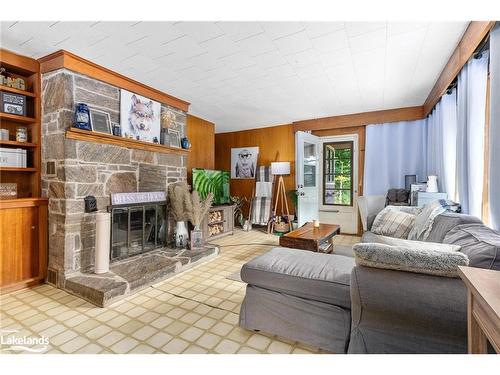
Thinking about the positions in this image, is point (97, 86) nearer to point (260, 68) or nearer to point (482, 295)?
point (260, 68)

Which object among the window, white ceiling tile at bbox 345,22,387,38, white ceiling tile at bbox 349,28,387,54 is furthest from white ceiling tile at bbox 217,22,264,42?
the window

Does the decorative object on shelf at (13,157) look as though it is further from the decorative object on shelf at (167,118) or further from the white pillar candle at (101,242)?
the decorative object on shelf at (167,118)

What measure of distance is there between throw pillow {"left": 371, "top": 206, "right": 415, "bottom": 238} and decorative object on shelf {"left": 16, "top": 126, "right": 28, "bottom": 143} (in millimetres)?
4183

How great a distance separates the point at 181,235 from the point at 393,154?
3.94 metres

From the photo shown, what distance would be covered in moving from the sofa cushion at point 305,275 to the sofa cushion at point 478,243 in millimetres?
659

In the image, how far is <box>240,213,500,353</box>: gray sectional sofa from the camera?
114 centimetres

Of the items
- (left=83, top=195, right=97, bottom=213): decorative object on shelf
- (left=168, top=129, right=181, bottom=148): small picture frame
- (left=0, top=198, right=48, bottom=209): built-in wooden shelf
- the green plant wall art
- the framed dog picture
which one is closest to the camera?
(left=0, top=198, right=48, bottom=209): built-in wooden shelf

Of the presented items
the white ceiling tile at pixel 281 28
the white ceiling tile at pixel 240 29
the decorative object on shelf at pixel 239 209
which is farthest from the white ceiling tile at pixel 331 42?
the decorative object on shelf at pixel 239 209

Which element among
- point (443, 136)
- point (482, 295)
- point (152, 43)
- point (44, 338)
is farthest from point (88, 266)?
point (443, 136)

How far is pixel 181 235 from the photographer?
3.56 meters

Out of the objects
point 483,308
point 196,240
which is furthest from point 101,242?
point 483,308

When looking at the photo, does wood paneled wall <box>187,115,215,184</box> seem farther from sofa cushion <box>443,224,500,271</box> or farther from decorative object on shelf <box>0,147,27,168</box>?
sofa cushion <box>443,224,500,271</box>

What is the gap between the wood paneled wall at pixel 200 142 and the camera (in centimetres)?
485

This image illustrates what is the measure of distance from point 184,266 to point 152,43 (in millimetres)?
2463
